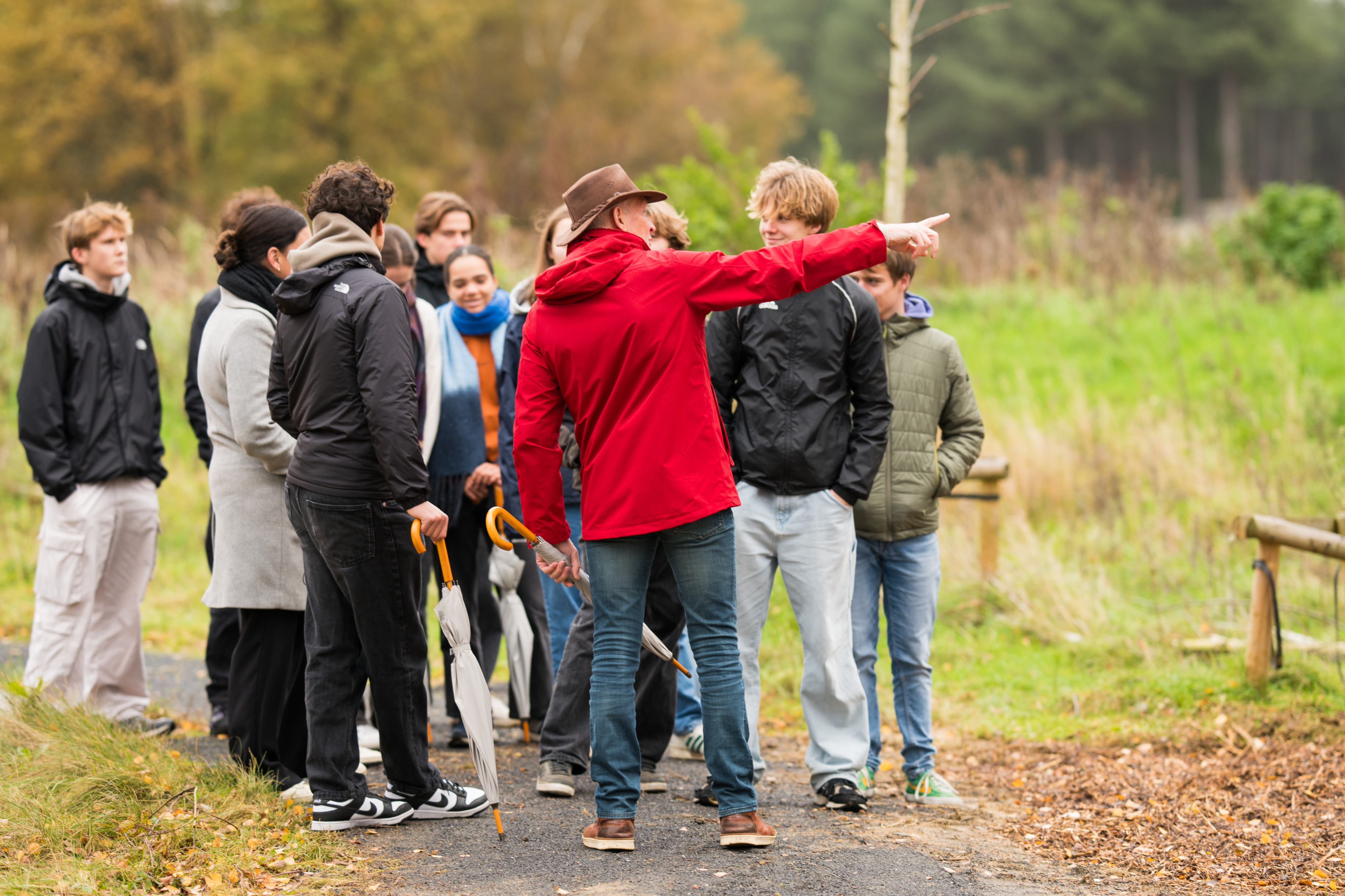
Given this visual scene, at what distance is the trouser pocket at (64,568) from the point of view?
5.46 m

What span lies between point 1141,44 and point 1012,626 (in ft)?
143

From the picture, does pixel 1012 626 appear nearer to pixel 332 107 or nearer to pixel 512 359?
pixel 512 359

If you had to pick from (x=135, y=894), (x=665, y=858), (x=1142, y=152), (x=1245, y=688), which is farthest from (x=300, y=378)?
(x=1142, y=152)

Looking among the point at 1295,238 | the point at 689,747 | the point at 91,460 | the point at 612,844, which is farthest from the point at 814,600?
the point at 1295,238

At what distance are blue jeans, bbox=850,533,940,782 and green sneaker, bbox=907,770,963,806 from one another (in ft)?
0.11

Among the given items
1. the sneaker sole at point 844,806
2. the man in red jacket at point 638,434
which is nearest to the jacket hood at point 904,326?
the man in red jacket at point 638,434

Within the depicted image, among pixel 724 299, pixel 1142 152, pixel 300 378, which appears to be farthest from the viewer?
pixel 1142 152

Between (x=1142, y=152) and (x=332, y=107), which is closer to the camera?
(x=332, y=107)

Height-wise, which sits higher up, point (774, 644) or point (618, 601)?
point (618, 601)

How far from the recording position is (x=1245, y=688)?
5926 millimetres

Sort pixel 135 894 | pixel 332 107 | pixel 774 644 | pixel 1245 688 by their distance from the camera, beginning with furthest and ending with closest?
pixel 332 107, pixel 774 644, pixel 1245 688, pixel 135 894

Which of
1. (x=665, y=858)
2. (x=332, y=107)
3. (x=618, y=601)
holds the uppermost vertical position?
(x=332, y=107)

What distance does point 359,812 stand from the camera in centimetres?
412

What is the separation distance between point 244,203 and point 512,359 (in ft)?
5.02
